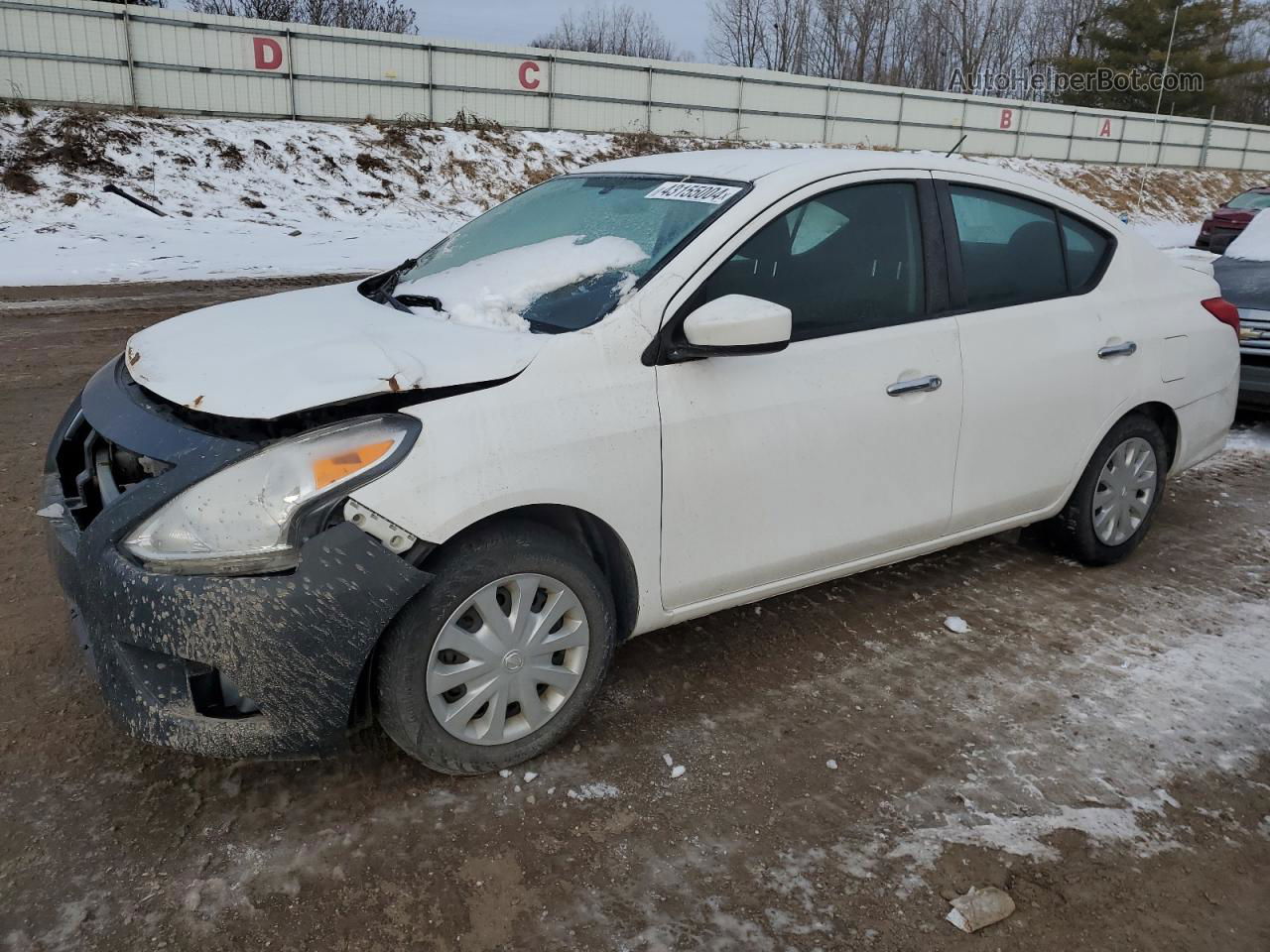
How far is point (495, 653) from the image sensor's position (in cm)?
267

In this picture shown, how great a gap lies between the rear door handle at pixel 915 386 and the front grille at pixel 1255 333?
4400 millimetres

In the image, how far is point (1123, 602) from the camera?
415cm

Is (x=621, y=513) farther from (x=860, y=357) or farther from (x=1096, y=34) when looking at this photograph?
(x=1096, y=34)

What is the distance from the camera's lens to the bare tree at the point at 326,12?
102ft

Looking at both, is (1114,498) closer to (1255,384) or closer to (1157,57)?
(1255,384)

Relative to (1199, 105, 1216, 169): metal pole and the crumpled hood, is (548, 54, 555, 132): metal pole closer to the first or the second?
the crumpled hood

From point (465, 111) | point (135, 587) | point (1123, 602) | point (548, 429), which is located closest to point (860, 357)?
point (548, 429)

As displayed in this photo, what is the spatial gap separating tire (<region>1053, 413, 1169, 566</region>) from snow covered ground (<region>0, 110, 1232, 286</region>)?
11.3 metres

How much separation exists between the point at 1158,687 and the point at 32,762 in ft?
11.8

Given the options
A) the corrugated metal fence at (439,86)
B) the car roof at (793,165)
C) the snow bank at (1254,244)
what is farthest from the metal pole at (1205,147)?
the car roof at (793,165)

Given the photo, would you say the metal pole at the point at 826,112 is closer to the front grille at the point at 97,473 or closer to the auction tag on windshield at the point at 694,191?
the auction tag on windshield at the point at 694,191

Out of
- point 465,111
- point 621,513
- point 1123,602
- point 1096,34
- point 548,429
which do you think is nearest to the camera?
point 548,429

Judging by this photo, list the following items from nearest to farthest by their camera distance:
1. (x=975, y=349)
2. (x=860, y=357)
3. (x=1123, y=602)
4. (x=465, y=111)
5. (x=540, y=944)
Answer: (x=540, y=944), (x=860, y=357), (x=975, y=349), (x=1123, y=602), (x=465, y=111)

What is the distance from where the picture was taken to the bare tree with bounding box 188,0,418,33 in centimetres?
3095
